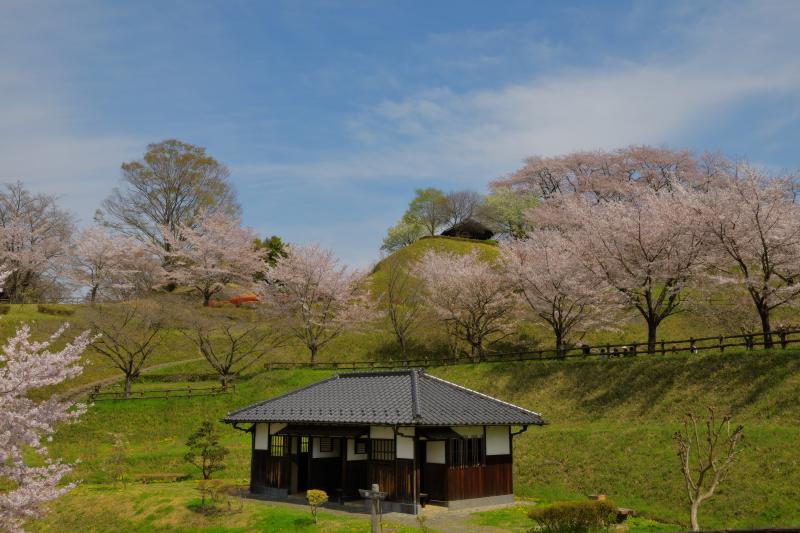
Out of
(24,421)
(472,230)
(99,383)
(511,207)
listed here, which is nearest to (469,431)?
(24,421)

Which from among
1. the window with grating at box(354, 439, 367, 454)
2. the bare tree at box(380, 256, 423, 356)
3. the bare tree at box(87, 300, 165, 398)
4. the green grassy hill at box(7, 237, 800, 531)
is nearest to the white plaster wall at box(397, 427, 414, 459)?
the window with grating at box(354, 439, 367, 454)

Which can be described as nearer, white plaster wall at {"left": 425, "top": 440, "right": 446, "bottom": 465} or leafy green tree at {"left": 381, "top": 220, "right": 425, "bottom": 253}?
white plaster wall at {"left": 425, "top": 440, "right": 446, "bottom": 465}

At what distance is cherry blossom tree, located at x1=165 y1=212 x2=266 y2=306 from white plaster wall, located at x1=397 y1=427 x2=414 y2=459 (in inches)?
1618

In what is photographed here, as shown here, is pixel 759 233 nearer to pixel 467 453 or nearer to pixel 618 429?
pixel 618 429

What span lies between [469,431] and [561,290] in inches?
736

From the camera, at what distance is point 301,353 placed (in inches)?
1991

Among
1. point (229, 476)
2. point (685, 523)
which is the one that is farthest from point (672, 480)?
point (229, 476)

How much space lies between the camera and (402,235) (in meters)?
88.9

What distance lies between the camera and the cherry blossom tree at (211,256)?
5791 cm

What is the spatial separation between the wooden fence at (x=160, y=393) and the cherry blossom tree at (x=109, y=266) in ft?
65.9

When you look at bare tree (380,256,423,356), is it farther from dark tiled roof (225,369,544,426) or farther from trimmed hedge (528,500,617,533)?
trimmed hedge (528,500,617,533)

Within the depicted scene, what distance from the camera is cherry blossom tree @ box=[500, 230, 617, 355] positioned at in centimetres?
3725

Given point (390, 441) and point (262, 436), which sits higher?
point (390, 441)

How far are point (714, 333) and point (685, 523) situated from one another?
91.9 feet
